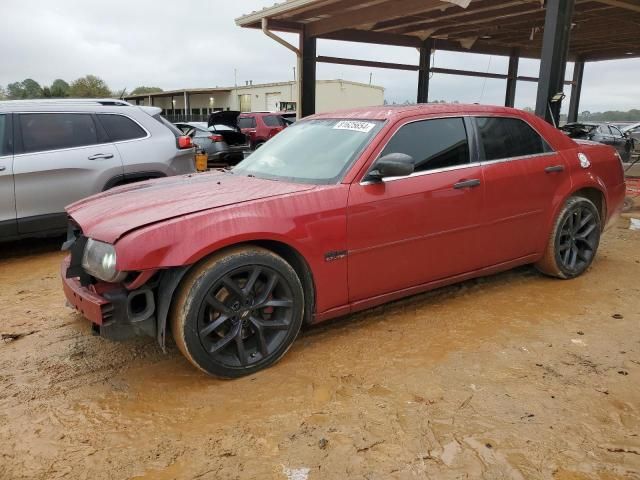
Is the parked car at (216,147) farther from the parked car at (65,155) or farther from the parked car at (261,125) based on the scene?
the parked car at (65,155)

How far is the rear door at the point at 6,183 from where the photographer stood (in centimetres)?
539

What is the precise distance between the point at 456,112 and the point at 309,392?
250 cm

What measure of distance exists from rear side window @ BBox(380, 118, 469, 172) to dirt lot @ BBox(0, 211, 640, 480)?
1.17 m

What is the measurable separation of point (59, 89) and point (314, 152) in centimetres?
6381

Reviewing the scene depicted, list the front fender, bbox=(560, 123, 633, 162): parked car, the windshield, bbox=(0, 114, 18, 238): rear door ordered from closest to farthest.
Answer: the front fender, the windshield, bbox=(0, 114, 18, 238): rear door, bbox=(560, 123, 633, 162): parked car

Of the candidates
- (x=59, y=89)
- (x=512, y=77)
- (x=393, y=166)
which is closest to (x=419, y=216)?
(x=393, y=166)

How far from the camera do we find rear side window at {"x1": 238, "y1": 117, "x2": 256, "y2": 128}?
1848cm

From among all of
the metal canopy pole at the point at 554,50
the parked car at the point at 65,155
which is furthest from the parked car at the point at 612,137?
the parked car at the point at 65,155

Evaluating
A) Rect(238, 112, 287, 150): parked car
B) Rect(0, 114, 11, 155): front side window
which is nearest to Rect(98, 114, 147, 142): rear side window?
Rect(0, 114, 11, 155): front side window

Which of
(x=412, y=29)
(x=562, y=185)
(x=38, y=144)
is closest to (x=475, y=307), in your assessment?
(x=562, y=185)

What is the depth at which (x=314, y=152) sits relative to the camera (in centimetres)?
384

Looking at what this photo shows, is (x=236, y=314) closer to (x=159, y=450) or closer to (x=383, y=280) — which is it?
(x=159, y=450)

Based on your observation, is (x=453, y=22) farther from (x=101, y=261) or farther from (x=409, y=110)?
(x=101, y=261)

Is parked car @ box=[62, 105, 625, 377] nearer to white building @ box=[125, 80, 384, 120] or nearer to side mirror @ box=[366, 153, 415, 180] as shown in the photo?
side mirror @ box=[366, 153, 415, 180]
